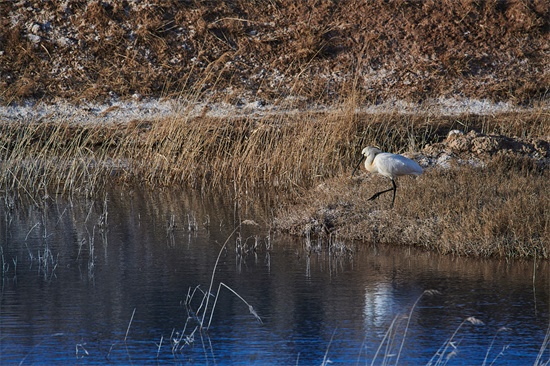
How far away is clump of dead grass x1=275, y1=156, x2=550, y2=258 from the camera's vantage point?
8.29 metres

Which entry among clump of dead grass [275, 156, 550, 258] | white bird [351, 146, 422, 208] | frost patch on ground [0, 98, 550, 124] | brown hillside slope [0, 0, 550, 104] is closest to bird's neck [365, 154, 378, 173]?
white bird [351, 146, 422, 208]

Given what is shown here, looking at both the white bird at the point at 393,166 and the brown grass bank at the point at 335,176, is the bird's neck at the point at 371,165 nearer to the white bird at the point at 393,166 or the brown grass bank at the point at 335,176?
the white bird at the point at 393,166

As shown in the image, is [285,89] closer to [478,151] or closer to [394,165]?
[478,151]

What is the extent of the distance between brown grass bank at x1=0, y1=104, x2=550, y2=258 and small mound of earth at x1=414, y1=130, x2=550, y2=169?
44 millimetres

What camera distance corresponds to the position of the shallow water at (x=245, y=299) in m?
5.65

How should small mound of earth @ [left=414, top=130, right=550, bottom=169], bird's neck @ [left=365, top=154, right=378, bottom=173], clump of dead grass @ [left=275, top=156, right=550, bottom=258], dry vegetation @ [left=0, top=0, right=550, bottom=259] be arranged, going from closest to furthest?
clump of dead grass @ [left=275, top=156, right=550, bottom=258]
bird's neck @ [left=365, top=154, right=378, bottom=173]
small mound of earth @ [left=414, top=130, right=550, bottom=169]
dry vegetation @ [left=0, top=0, right=550, bottom=259]

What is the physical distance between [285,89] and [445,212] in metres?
11.4

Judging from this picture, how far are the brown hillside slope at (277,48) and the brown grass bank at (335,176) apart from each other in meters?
3.40

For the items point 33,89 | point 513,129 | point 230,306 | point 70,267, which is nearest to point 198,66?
point 33,89

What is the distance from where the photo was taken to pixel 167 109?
18.0 metres

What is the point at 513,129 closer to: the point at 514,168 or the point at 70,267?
the point at 514,168

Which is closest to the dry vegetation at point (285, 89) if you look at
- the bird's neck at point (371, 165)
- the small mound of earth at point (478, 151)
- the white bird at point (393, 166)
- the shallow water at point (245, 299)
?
the small mound of earth at point (478, 151)

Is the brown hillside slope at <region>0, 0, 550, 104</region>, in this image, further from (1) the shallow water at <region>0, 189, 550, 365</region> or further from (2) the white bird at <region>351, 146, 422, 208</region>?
(1) the shallow water at <region>0, 189, 550, 365</region>

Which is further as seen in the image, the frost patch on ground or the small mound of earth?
the frost patch on ground
